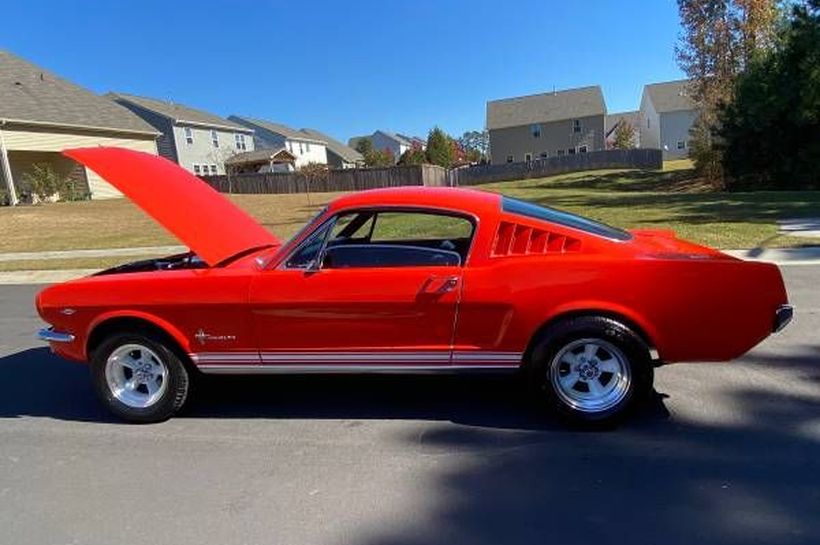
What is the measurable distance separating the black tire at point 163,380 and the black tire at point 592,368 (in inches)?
92.2

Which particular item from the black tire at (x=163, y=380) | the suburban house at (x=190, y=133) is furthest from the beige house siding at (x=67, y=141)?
the black tire at (x=163, y=380)

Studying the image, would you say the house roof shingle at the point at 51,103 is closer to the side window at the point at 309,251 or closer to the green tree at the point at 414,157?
the side window at the point at 309,251

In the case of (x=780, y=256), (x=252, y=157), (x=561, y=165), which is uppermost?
(x=252, y=157)

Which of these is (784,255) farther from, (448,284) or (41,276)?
(41,276)

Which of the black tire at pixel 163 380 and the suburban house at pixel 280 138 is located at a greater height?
the suburban house at pixel 280 138

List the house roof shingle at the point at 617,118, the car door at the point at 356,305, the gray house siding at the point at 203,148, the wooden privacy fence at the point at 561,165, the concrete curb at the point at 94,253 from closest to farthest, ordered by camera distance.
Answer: the car door at the point at 356,305
the concrete curb at the point at 94,253
the gray house siding at the point at 203,148
the wooden privacy fence at the point at 561,165
the house roof shingle at the point at 617,118

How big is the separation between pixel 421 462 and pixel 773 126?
89.0ft

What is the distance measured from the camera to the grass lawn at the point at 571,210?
42.0ft

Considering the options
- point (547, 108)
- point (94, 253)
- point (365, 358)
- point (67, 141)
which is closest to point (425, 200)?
point (365, 358)

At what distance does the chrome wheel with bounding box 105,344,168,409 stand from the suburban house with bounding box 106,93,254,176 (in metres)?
43.3

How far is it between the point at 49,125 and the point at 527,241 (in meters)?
33.0

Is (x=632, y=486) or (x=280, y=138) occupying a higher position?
(x=280, y=138)

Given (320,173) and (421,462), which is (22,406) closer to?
(421,462)

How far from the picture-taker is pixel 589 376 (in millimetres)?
4172
